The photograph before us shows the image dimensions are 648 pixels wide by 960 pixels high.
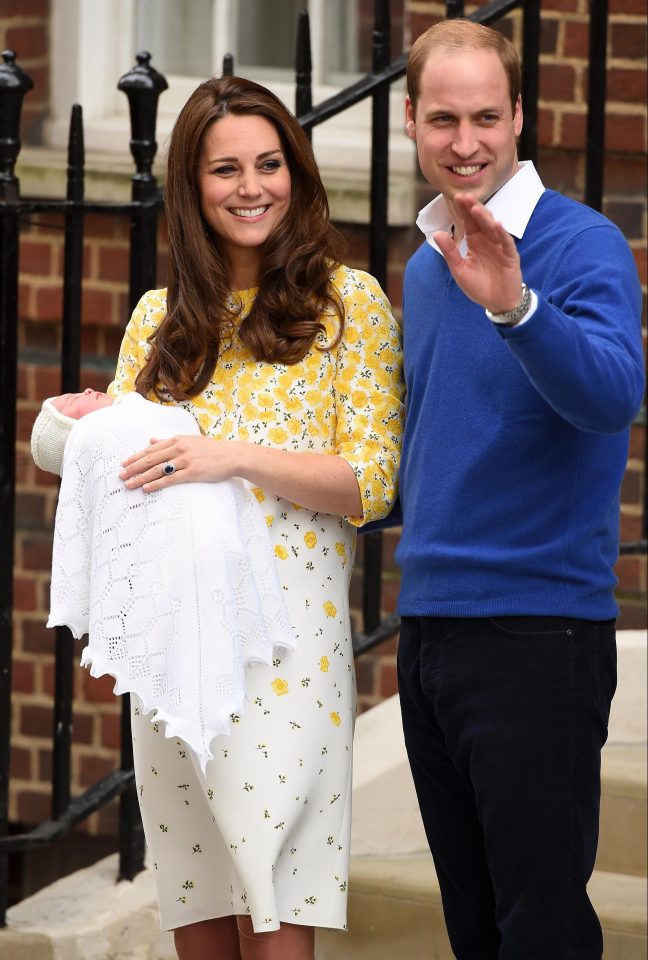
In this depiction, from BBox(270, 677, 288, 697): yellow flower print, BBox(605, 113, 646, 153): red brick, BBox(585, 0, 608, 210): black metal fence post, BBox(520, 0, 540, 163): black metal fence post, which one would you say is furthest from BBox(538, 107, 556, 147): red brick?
BBox(270, 677, 288, 697): yellow flower print

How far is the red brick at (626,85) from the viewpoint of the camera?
3971mm

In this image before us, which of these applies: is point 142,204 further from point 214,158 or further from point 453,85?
point 453,85

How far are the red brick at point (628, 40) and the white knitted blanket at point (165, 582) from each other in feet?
7.11

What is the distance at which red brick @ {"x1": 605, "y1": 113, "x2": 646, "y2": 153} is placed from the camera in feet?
13.1

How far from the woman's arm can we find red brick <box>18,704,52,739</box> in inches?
94.2

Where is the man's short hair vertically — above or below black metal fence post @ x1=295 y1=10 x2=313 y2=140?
below

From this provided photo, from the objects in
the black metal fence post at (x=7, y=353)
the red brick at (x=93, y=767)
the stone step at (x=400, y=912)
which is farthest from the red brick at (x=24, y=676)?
the stone step at (x=400, y=912)

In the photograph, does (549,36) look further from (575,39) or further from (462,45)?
(462,45)

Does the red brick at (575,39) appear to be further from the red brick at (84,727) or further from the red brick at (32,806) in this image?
the red brick at (32,806)

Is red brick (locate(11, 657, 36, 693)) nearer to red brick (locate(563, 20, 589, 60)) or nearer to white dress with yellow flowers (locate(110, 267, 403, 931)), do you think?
white dress with yellow flowers (locate(110, 267, 403, 931))

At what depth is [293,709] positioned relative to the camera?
7.83 feet

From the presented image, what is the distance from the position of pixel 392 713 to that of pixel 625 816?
0.65 meters

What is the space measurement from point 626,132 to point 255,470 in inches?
82.7

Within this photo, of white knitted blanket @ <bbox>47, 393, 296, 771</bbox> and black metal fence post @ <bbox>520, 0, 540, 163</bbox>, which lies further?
black metal fence post @ <bbox>520, 0, 540, 163</bbox>
